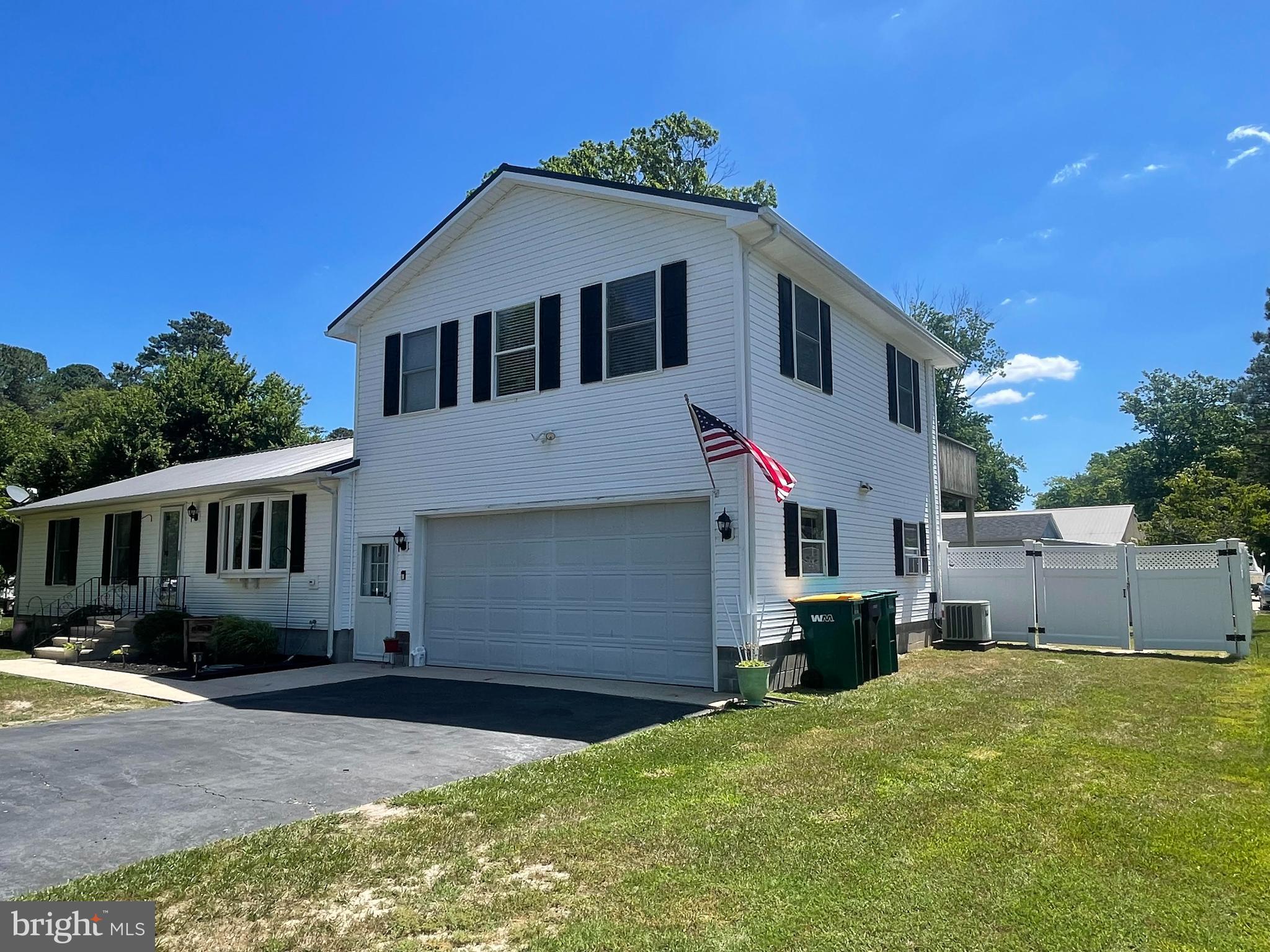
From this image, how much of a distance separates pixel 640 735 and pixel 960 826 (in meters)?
3.36

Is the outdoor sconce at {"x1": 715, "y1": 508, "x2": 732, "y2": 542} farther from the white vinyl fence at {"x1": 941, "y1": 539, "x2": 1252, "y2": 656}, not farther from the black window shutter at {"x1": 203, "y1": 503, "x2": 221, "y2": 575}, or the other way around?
the black window shutter at {"x1": 203, "y1": 503, "x2": 221, "y2": 575}

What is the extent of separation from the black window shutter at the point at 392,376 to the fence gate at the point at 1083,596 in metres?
11.8

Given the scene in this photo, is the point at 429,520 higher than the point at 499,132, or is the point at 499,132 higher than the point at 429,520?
the point at 499,132

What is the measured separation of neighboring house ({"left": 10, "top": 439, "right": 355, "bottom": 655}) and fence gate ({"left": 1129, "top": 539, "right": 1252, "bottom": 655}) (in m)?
13.5

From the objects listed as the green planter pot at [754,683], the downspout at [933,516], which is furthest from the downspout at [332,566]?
the downspout at [933,516]

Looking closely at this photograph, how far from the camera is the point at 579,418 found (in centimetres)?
1150

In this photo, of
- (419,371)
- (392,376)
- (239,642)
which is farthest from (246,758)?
(392,376)

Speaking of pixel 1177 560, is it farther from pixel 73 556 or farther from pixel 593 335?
pixel 73 556

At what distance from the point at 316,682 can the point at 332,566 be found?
3.03 m

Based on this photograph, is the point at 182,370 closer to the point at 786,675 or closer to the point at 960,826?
the point at 786,675

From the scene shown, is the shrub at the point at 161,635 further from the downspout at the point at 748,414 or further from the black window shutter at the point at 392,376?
the downspout at the point at 748,414

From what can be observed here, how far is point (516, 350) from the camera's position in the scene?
40.8 feet

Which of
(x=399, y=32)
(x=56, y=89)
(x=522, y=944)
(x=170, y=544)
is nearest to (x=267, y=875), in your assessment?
(x=522, y=944)

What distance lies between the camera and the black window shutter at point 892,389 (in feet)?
49.0
